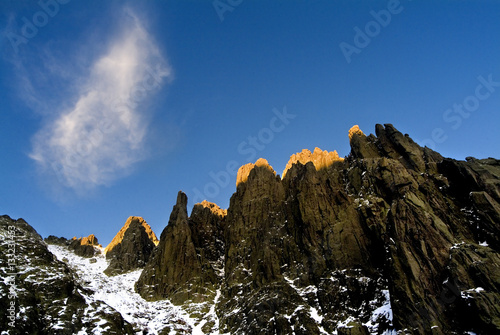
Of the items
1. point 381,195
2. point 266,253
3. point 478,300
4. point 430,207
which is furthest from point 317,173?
point 478,300

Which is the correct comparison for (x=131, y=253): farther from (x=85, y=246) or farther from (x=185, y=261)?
(x=185, y=261)

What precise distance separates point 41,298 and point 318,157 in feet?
288

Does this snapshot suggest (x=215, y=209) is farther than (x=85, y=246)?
No

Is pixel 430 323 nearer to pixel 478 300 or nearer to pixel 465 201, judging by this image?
pixel 478 300

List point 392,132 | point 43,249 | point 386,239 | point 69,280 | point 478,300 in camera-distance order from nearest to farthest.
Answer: point 478,300
point 386,239
point 69,280
point 43,249
point 392,132

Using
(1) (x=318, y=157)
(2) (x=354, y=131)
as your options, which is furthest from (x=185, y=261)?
(2) (x=354, y=131)

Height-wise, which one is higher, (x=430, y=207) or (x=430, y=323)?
(x=430, y=207)

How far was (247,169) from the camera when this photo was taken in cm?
12800

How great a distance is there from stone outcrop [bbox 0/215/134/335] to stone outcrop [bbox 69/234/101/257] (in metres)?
72.9

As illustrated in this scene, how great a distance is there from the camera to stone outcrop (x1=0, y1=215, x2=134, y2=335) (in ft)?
179

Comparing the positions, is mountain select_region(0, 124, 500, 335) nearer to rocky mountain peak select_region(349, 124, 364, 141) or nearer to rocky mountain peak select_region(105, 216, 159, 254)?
rocky mountain peak select_region(349, 124, 364, 141)

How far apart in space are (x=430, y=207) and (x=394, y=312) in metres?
22.5

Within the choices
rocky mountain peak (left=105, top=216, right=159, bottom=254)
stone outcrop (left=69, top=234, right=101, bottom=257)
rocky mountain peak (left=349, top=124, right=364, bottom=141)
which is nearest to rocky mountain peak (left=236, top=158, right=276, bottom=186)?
rocky mountain peak (left=349, top=124, right=364, bottom=141)

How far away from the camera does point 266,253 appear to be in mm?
83625
